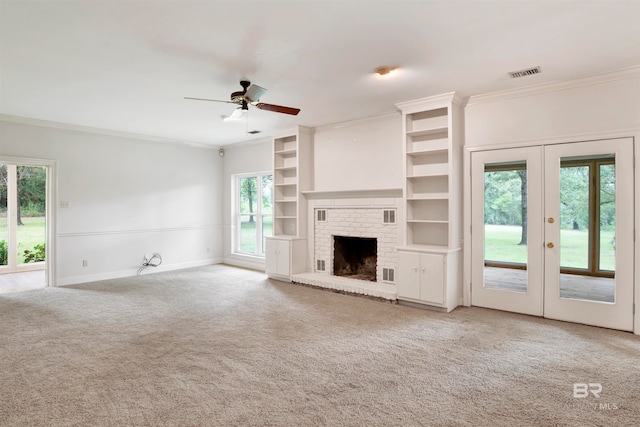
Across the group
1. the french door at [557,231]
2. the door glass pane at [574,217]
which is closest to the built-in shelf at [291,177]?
the french door at [557,231]

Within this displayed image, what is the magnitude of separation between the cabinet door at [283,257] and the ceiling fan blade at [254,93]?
2807 millimetres

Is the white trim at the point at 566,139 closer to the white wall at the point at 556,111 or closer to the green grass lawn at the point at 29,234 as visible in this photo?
the white wall at the point at 556,111

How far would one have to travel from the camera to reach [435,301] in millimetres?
4324

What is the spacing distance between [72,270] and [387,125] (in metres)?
5.60

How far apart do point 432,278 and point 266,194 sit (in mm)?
4028

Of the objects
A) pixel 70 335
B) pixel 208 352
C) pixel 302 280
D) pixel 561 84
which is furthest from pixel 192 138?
pixel 561 84

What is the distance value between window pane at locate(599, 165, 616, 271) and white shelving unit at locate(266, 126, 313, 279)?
3.99 m

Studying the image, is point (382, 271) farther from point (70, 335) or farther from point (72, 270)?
point (72, 270)

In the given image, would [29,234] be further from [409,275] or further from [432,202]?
[432,202]

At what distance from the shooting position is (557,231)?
→ 398cm

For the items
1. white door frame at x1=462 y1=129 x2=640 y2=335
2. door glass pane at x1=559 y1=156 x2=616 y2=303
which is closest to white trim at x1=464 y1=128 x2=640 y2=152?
white door frame at x1=462 y1=129 x2=640 y2=335

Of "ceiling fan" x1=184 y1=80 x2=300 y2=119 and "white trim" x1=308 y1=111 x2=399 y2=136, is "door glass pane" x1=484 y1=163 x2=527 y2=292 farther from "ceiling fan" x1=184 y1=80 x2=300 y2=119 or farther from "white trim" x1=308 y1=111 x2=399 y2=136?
"ceiling fan" x1=184 y1=80 x2=300 y2=119

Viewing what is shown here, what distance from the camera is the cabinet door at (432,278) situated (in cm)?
429

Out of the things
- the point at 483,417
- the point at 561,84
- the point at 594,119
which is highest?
the point at 561,84
